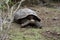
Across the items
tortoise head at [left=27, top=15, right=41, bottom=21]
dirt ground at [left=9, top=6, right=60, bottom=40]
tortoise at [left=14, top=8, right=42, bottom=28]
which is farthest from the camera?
tortoise head at [left=27, top=15, right=41, bottom=21]

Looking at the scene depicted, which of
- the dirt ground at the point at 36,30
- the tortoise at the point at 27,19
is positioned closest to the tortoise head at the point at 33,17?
the tortoise at the point at 27,19

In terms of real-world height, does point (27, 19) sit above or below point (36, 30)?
above

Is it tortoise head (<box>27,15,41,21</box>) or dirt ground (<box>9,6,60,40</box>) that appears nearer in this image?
dirt ground (<box>9,6,60,40</box>)

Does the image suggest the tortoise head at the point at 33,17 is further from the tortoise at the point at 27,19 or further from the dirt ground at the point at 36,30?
the dirt ground at the point at 36,30

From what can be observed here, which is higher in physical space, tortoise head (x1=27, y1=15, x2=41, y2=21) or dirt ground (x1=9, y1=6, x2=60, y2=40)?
tortoise head (x1=27, y1=15, x2=41, y2=21)

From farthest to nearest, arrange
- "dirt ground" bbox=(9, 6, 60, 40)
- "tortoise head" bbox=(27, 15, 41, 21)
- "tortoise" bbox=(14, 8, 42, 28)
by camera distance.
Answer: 1. "tortoise head" bbox=(27, 15, 41, 21)
2. "tortoise" bbox=(14, 8, 42, 28)
3. "dirt ground" bbox=(9, 6, 60, 40)

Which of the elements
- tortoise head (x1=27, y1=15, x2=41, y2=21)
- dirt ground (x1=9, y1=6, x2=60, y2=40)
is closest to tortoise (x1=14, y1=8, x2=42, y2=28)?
tortoise head (x1=27, y1=15, x2=41, y2=21)

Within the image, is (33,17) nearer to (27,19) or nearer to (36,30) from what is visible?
(27,19)

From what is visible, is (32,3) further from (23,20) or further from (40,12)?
(23,20)

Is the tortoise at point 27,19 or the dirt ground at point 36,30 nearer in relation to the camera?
the dirt ground at point 36,30

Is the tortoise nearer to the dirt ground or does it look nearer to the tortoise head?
the tortoise head

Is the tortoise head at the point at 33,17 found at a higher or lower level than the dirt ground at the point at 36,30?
higher

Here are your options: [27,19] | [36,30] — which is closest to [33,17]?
[27,19]

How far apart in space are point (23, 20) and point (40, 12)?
6.63 ft
